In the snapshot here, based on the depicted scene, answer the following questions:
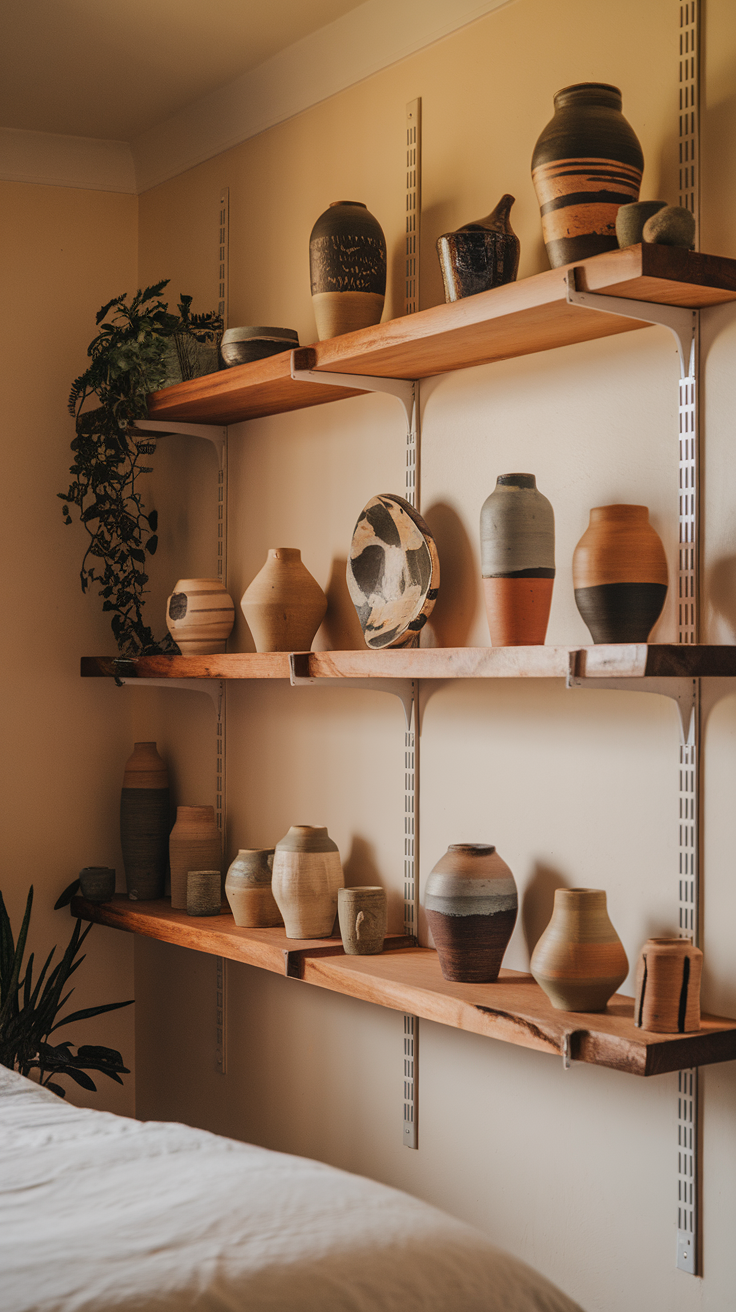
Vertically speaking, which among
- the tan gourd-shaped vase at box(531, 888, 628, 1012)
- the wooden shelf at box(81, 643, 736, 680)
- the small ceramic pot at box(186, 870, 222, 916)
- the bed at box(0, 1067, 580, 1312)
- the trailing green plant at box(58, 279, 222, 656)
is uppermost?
the trailing green plant at box(58, 279, 222, 656)

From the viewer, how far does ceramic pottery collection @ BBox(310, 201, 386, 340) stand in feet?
7.37

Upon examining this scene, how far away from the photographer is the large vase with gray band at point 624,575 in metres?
1.77

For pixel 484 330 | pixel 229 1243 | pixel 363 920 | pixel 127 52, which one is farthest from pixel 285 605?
pixel 229 1243

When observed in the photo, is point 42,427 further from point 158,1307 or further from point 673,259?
point 158,1307

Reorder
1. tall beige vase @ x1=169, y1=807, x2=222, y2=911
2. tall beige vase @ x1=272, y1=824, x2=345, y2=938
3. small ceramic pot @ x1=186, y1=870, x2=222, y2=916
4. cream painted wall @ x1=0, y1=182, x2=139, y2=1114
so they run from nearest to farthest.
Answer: tall beige vase @ x1=272, y1=824, x2=345, y2=938, small ceramic pot @ x1=186, y1=870, x2=222, y2=916, tall beige vase @ x1=169, y1=807, x2=222, y2=911, cream painted wall @ x1=0, y1=182, x2=139, y2=1114

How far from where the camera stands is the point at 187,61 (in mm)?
2688

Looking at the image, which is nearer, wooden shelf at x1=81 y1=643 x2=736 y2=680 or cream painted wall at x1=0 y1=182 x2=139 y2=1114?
wooden shelf at x1=81 y1=643 x2=736 y2=680

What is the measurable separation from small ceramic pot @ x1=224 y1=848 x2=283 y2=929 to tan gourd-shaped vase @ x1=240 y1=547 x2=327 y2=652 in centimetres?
43

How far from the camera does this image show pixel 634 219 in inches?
66.9

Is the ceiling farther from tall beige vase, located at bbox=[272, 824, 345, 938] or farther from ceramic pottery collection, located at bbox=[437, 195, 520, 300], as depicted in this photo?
tall beige vase, located at bbox=[272, 824, 345, 938]

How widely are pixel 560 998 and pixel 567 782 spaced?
1.19 ft

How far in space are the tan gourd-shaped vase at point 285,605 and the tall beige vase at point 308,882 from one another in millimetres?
371

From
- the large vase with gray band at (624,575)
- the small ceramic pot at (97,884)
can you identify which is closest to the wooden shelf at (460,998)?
the small ceramic pot at (97,884)

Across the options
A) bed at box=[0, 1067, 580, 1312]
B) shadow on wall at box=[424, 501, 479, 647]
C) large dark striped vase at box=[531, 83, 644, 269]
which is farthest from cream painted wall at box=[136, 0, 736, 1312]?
bed at box=[0, 1067, 580, 1312]
